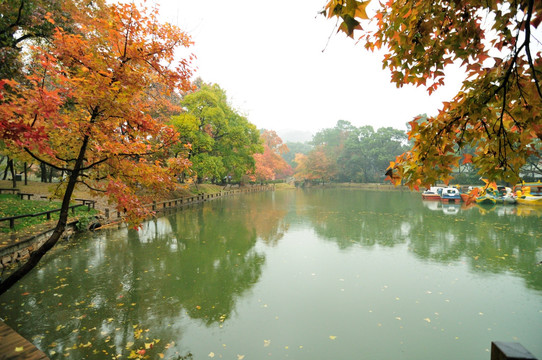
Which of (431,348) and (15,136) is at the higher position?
(15,136)

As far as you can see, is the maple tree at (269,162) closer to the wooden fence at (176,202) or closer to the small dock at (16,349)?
the wooden fence at (176,202)

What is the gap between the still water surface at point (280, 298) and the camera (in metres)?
4.18

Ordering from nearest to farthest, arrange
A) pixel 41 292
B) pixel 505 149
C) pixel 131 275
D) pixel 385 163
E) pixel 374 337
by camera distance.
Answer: pixel 505 149, pixel 374 337, pixel 41 292, pixel 131 275, pixel 385 163

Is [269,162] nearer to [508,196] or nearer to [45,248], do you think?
[508,196]

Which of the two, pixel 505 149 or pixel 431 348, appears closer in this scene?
pixel 505 149

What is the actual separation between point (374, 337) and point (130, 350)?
3799 millimetres

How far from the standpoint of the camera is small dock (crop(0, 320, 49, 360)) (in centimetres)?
297

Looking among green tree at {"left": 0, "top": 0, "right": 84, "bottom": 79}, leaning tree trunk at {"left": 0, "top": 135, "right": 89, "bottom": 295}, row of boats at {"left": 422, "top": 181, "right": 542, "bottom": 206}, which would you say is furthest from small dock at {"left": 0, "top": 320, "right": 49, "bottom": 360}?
row of boats at {"left": 422, "top": 181, "right": 542, "bottom": 206}

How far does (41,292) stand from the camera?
18.8 feet

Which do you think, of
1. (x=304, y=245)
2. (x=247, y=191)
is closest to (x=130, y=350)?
(x=304, y=245)

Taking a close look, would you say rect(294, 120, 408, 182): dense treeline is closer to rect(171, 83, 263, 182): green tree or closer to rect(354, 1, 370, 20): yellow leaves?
rect(171, 83, 263, 182): green tree

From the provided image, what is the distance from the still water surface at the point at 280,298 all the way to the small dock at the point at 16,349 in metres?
0.79

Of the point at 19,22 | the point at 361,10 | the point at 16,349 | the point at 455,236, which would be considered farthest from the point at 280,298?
the point at 19,22

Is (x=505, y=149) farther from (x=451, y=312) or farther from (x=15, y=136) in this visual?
(x=15, y=136)
